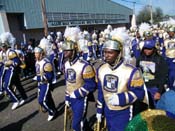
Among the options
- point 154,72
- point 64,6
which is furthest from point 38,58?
point 64,6

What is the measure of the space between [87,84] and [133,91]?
4.02 ft

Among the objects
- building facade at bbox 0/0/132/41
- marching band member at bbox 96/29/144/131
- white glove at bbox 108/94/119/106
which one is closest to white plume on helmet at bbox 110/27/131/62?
marching band member at bbox 96/29/144/131

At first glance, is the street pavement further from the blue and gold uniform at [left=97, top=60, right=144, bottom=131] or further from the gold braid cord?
the blue and gold uniform at [left=97, top=60, right=144, bottom=131]

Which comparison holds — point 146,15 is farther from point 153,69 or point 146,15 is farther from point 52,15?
point 153,69

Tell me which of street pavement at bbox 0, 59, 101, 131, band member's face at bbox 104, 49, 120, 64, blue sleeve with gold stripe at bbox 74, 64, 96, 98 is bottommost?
street pavement at bbox 0, 59, 101, 131

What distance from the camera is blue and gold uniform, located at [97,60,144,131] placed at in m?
3.81

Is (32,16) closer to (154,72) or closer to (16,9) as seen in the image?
(16,9)

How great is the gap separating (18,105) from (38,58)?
2.35 m

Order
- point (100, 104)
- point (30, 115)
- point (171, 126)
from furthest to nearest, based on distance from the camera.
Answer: point (30, 115) → point (100, 104) → point (171, 126)

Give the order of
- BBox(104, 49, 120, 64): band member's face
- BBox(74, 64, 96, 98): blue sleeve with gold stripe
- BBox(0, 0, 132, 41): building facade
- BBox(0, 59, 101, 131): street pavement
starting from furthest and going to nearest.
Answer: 1. BBox(0, 0, 132, 41): building facade
2. BBox(0, 59, 101, 131): street pavement
3. BBox(74, 64, 96, 98): blue sleeve with gold stripe
4. BBox(104, 49, 120, 64): band member's face

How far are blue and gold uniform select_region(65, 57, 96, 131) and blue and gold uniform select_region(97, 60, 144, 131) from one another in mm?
797

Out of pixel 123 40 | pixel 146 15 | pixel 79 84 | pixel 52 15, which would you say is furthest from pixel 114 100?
pixel 146 15

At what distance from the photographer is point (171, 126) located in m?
1.75

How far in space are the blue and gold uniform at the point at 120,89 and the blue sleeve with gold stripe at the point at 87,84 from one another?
777 millimetres
